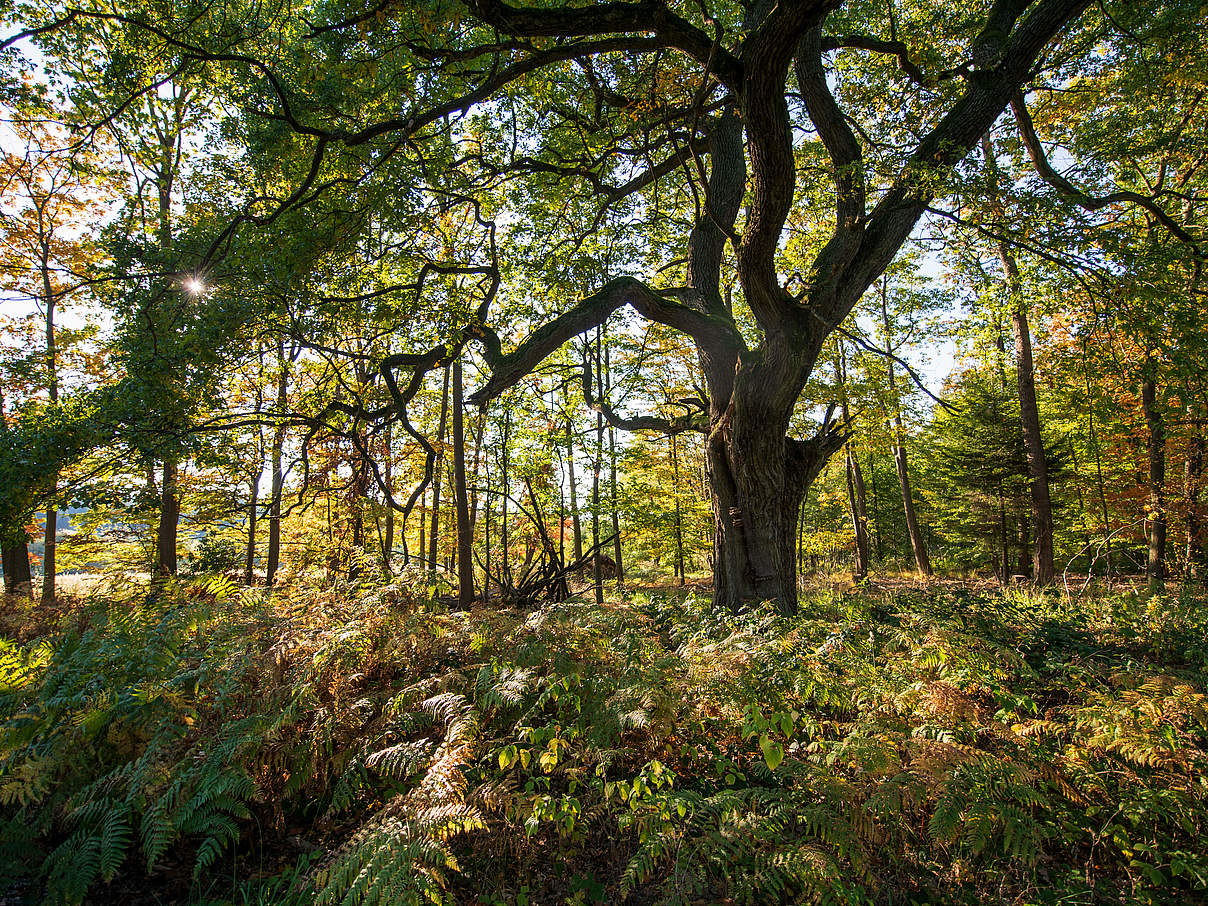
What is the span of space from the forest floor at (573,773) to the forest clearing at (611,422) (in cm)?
3

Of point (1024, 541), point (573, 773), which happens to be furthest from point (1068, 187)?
point (1024, 541)

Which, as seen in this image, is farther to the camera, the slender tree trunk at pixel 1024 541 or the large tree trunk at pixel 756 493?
the slender tree trunk at pixel 1024 541

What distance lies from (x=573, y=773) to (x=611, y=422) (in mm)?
6724

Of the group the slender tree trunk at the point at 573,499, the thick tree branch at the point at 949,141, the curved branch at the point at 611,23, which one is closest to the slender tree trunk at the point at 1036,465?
the thick tree branch at the point at 949,141

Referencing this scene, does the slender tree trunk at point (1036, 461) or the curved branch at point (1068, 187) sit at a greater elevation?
the curved branch at point (1068, 187)

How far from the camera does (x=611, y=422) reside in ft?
30.7

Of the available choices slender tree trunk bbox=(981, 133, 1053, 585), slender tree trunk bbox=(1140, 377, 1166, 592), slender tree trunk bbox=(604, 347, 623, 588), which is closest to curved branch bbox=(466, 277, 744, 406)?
slender tree trunk bbox=(604, 347, 623, 588)

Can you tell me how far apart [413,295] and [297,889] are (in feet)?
22.0

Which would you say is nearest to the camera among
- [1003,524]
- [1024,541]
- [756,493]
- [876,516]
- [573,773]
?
[573,773]

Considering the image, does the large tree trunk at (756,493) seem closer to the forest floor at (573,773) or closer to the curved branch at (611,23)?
the forest floor at (573,773)

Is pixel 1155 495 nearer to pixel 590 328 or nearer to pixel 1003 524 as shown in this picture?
pixel 1003 524

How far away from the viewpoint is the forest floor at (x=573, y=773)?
2525 mm

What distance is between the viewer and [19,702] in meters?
3.26

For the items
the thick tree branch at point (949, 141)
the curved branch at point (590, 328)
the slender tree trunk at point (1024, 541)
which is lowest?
the slender tree trunk at point (1024, 541)
